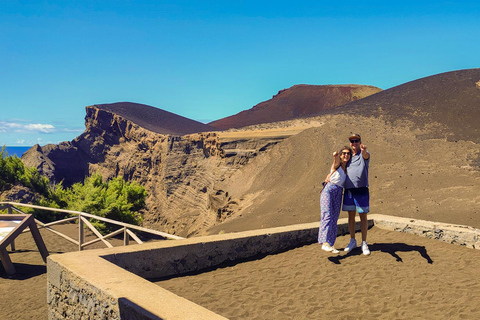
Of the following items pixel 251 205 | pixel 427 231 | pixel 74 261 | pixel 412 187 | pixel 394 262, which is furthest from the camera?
pixel 251 205

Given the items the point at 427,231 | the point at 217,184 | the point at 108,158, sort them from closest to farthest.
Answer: the point at 427,231, the point at 217,184, the point at 108,158

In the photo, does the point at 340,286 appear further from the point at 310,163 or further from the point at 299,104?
the point at 299,104

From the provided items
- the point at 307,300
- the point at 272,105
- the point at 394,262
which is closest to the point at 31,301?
the point at 307,300

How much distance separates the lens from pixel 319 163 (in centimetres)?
2628

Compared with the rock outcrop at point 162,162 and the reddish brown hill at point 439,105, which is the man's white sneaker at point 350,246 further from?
the reddish brown hill at point 439,105

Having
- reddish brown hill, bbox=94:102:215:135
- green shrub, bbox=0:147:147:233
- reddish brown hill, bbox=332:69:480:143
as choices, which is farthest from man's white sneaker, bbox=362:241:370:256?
reddish brown hill, bbox=94:102:215:135

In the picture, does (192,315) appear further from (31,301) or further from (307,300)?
(31,301)

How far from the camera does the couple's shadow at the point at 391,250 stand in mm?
6791

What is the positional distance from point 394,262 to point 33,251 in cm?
884

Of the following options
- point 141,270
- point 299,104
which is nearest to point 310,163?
point 141,270

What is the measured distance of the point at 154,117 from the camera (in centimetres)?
6316

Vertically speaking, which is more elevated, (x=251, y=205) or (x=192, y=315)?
(x=192, y=315)

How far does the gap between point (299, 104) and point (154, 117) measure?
113ft

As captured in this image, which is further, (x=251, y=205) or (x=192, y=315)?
(x=251, y=205)
